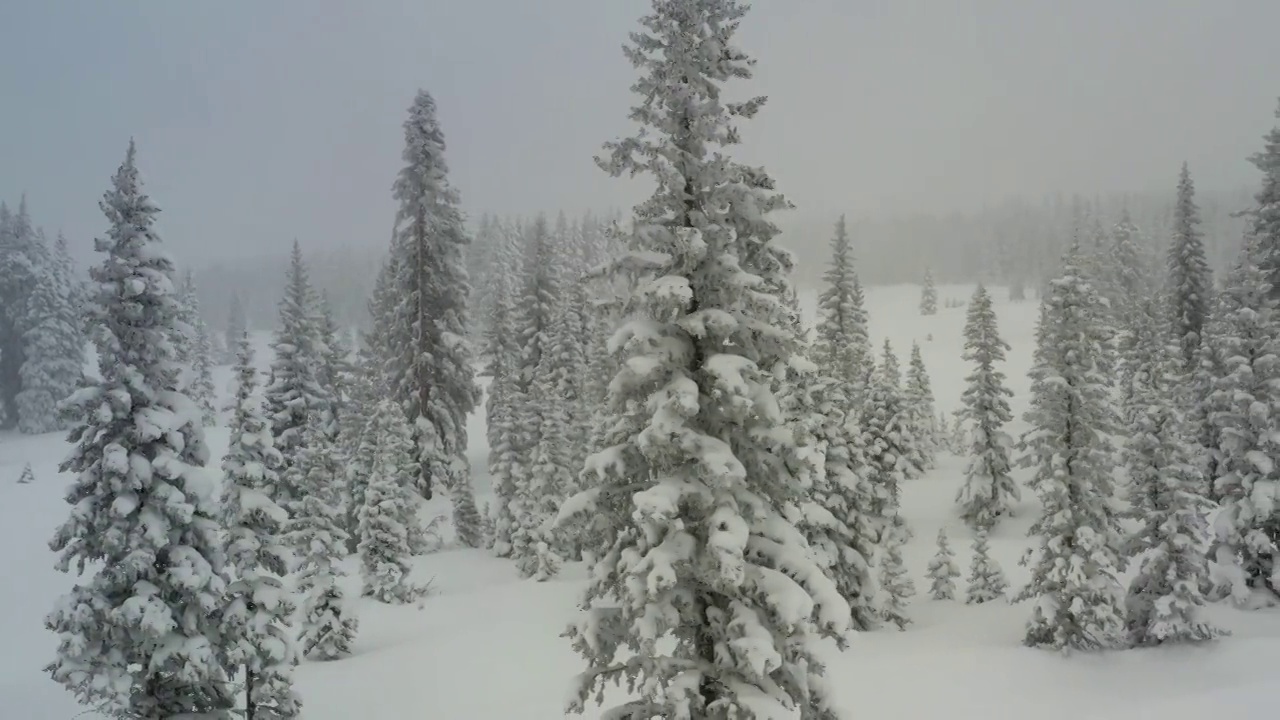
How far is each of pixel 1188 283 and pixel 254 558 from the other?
48.5 metres

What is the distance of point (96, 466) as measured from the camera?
14.3 metres

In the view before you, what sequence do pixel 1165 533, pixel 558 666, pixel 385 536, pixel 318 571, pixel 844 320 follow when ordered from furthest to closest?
pixel 844 320 → pixel 385 536 → pixel 558 666 → pixel 318 571 → pixel 1165 533

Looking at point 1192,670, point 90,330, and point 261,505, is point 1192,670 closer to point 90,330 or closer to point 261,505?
point 261,505

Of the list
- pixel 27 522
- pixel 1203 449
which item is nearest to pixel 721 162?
pixel 1203 449

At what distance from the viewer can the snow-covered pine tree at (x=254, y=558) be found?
1556 cm

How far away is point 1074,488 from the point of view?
928 inches

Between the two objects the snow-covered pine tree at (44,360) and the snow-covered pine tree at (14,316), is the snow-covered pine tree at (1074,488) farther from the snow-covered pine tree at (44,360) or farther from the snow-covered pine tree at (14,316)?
the snow-covered pine tree at (14,316)

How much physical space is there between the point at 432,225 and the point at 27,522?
22.9 metres

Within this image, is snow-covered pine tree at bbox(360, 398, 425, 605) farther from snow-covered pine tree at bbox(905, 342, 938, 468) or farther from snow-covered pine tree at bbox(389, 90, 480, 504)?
snow-covered pine tree at bbox(905, 342, 938, 468)

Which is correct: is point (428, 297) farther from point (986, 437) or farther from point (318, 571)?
point (986, 437)

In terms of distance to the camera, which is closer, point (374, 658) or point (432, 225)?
point (374, 658)

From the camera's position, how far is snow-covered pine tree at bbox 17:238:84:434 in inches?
2272

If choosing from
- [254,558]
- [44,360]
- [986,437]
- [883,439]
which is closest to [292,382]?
[254,558]

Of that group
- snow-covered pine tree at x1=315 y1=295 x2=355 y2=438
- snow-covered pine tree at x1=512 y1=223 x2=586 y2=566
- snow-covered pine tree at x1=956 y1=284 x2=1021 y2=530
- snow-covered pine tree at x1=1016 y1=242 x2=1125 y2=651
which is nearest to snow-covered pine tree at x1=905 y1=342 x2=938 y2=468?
snow-covered pine tree at x1=956 y1=284 x2=1021 y2=530
